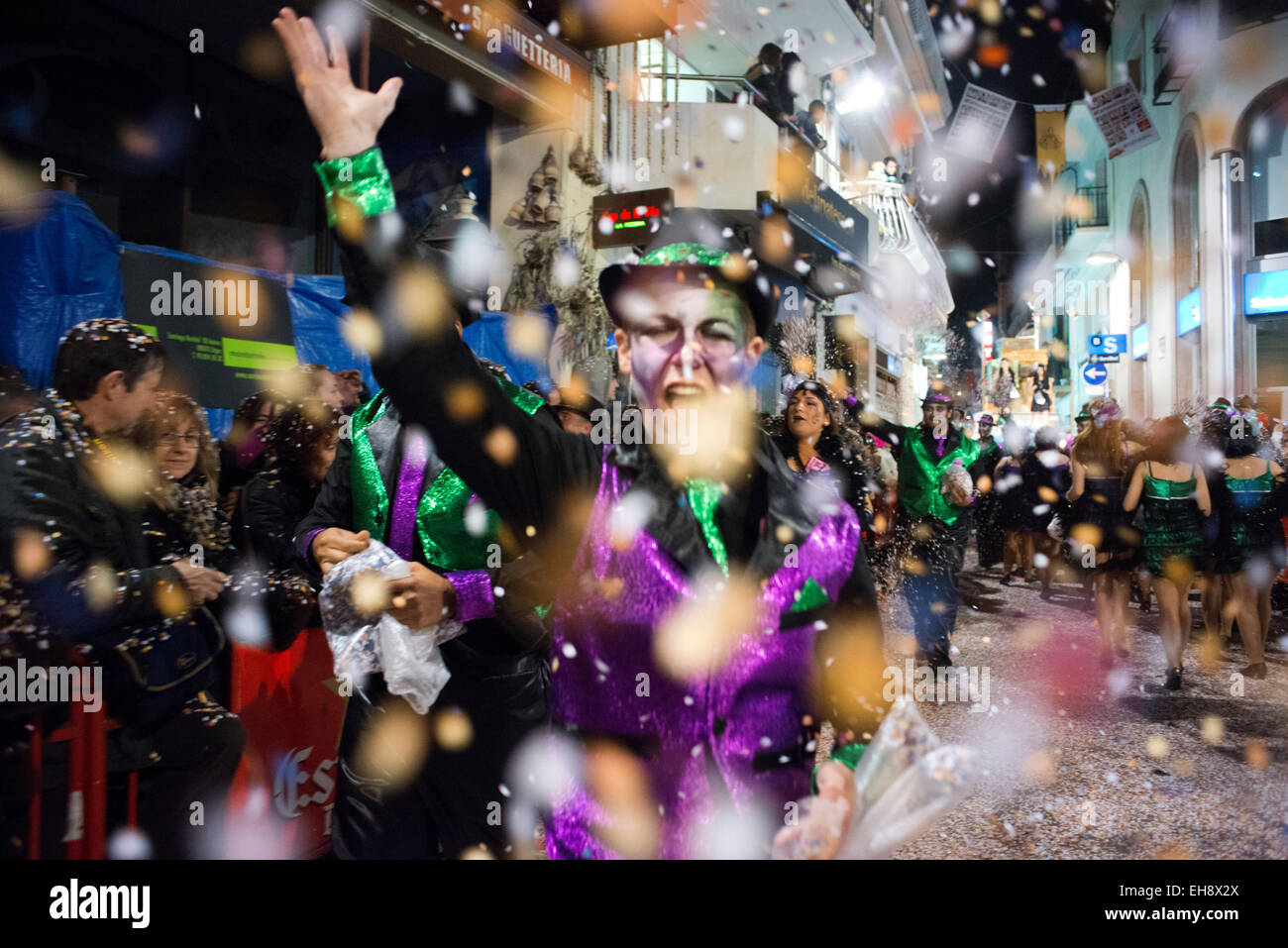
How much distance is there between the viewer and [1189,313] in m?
20.1

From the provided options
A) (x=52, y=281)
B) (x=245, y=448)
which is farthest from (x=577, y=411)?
(x=52, y=281)

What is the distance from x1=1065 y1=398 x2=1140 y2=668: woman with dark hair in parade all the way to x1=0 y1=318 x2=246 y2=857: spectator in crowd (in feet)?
22.7

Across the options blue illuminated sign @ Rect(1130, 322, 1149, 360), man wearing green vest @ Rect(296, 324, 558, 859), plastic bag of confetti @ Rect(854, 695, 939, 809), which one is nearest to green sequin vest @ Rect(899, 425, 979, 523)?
man wearing green vest @ Rect(296, 324, 558, 859)

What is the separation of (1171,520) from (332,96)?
7.38 metres

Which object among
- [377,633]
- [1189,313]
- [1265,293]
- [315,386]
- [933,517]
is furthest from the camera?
[1189,313]

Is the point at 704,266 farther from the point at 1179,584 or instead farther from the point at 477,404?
the point at 1179,584

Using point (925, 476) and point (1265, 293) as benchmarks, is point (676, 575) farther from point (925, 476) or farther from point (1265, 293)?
point (1265, 293)

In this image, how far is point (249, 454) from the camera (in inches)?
164

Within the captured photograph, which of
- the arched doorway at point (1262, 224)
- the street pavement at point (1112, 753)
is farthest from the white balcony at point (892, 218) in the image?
the street pavement at point (1112, 753)

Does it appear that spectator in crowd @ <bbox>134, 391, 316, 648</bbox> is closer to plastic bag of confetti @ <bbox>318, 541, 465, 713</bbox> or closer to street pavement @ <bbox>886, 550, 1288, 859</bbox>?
plastic bag of confetti @ <bbox>318, 541, 465, 713</bbox>

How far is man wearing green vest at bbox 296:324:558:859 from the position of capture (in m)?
2.43

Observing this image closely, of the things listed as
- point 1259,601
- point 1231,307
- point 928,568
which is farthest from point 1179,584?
point 1231,307

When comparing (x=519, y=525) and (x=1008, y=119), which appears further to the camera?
(x=1008, y=119)

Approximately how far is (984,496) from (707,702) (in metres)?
12.9
